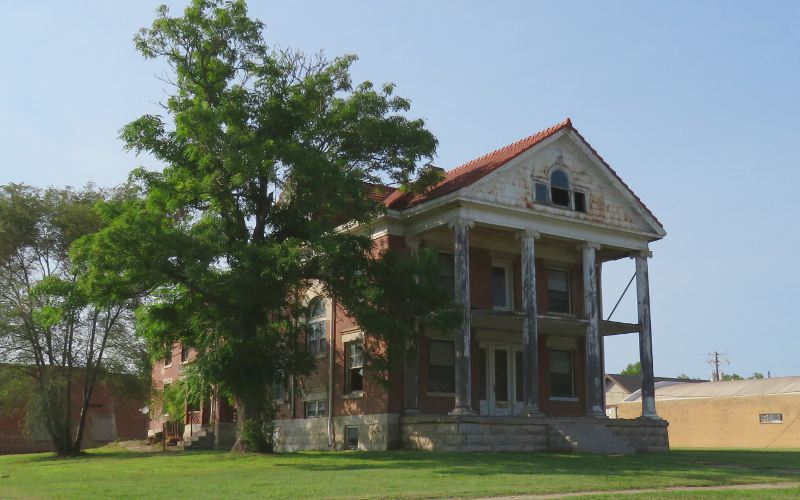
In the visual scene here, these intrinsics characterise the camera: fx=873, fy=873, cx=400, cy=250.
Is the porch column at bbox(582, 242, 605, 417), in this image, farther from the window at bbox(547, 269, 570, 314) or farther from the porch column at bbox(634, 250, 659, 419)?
the window at bbox(547, 269, 570, 314)

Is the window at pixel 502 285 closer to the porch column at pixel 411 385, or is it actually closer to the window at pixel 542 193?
the window at pixel 542 193

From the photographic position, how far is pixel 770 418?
48281mm

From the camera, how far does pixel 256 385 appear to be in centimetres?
2347

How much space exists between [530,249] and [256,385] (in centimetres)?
978

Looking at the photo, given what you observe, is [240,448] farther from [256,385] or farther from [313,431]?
[313,431]

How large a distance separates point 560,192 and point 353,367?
30.1 ft

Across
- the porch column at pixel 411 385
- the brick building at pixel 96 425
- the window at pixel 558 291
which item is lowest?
the brick building at pixel 96 425

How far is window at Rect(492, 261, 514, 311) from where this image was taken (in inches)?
1219

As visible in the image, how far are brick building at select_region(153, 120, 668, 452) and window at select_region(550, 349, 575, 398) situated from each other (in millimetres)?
53

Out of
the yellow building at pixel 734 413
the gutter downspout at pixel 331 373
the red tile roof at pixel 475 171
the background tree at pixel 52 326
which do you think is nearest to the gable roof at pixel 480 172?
the red tile roof at pixel 475 171

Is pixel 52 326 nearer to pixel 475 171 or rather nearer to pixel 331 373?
pixel 331 373

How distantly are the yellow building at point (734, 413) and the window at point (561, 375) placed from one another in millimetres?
20213

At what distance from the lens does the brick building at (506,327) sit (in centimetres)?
2628

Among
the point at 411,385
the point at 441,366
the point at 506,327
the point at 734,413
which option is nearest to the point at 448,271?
the point at 506,327
